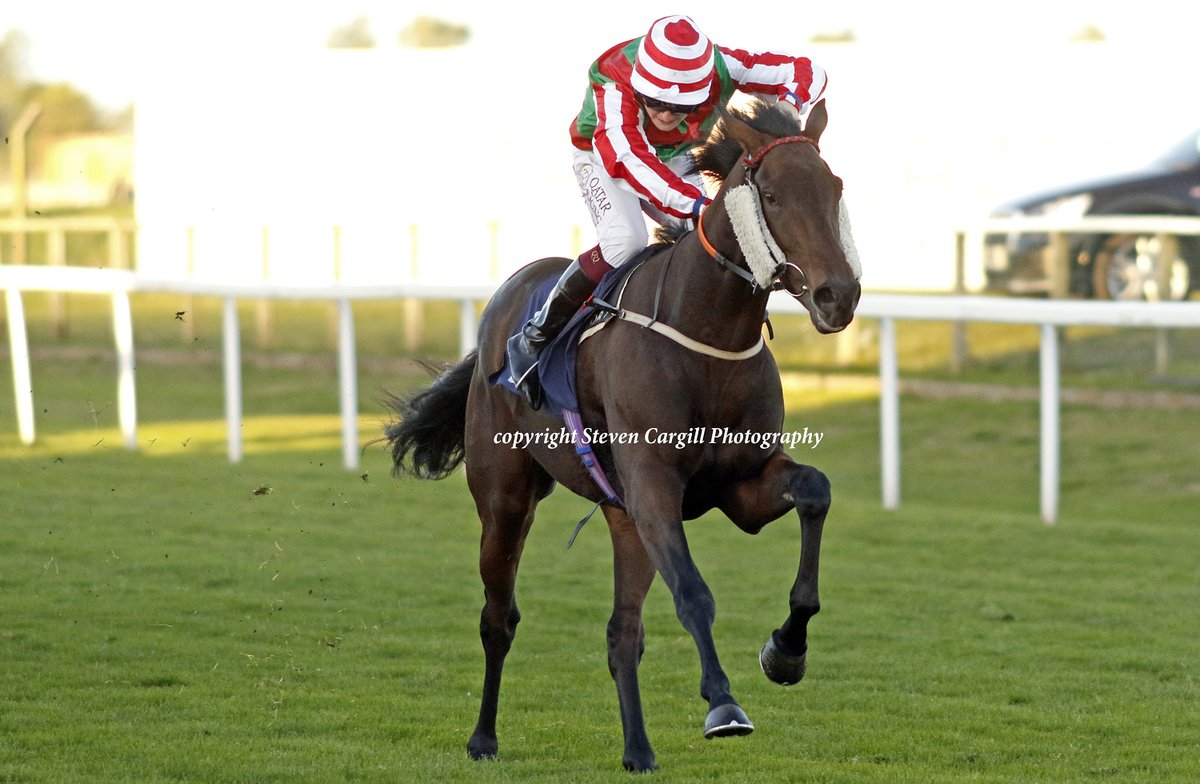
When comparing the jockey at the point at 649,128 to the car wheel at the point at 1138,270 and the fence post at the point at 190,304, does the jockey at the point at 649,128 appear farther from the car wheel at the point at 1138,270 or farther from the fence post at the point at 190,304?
the fence post at the point at 190,304

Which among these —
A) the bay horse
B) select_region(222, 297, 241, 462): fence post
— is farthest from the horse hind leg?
select_region(222, 297, 241, 462): fence post

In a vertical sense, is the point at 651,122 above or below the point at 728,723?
above

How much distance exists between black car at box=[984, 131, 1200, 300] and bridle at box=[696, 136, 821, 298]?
342 inches

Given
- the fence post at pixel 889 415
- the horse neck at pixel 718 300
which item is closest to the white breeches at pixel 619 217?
the horse neck at pixel 718 300

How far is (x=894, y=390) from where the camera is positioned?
9.04 metres

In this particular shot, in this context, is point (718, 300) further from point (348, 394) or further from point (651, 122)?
point (348, 394)

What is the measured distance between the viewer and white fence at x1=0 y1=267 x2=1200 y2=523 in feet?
27.8

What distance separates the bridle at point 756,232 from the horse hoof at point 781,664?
900 mm

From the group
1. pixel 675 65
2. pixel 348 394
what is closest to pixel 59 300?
pixel 348 394

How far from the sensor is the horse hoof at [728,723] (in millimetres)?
3904

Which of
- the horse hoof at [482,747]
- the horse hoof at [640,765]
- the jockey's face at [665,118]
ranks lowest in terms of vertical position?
the horse hoof at [482,747]

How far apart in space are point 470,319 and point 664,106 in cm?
593

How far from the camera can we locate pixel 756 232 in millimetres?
4141

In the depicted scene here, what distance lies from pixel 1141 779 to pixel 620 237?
2.02 meters
